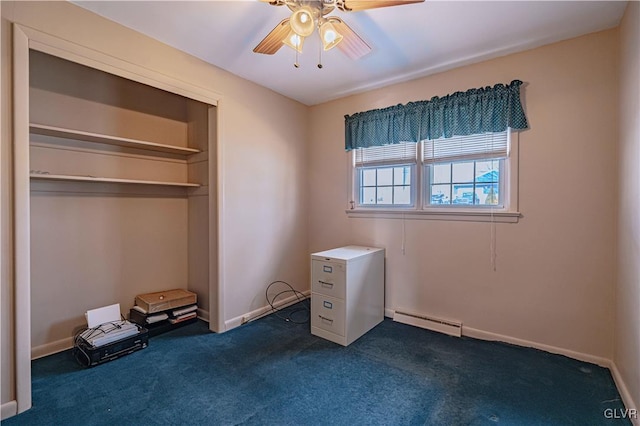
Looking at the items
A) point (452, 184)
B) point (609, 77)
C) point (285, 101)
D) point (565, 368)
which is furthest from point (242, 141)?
point (565, 368)

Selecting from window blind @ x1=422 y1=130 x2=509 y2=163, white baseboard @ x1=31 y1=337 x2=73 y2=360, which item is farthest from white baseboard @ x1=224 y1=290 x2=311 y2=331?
window blind @ x1=422 y1=130 x2=509 y2=163

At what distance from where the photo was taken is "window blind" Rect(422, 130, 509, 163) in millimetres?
2496

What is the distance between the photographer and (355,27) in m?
2.11

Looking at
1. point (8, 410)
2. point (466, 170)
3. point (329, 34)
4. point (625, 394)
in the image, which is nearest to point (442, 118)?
point (466, 170)

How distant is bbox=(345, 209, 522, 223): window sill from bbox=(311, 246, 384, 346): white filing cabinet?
48 cm

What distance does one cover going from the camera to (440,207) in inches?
111

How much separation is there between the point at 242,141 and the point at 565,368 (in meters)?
3.20

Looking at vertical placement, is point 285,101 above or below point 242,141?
above

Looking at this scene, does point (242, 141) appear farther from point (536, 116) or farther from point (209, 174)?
point (536, 116)

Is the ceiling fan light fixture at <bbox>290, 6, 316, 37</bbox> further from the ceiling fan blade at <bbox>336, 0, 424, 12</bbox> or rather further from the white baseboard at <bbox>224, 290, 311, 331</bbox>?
the white baseboard at <bbox>224, 290, 311, 331</bbox>

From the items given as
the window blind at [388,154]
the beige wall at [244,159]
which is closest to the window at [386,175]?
the window blind at [388,154]

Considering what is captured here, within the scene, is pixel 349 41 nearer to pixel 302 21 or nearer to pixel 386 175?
pixel 302 21

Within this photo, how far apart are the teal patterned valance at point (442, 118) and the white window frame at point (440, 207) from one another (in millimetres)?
146

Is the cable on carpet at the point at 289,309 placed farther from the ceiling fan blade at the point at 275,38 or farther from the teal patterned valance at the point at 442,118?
the ceiling fan blade at the point at 275,38
